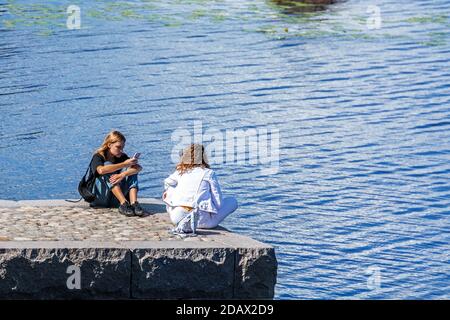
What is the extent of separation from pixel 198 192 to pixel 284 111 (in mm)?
10737

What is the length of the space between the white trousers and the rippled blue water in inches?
56.4

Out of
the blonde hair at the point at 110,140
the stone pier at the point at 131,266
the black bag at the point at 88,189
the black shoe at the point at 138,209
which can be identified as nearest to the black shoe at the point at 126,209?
the black shoe at the point at 138,209

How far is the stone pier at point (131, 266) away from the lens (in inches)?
462

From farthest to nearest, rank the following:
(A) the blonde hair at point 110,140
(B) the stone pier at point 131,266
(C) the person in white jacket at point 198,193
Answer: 1. (A) the blonde hair at point 110,140
2. (C) the person in white jacket at point 198,193
3. (B) the stone pier at point 131,266

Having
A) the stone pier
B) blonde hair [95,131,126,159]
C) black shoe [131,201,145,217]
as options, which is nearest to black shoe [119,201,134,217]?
black shoe [131,201,145,217]

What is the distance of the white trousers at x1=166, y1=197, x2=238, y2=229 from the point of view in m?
12.8

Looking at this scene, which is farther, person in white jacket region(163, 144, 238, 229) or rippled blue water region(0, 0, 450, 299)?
rippled blue water region(0, 0, 450, 299)

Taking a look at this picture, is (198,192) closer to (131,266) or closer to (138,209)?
(138,209)

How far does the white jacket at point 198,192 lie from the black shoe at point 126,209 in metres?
0.57

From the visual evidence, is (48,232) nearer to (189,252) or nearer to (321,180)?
(189,252)

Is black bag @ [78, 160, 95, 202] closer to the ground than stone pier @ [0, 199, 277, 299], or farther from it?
farther from it

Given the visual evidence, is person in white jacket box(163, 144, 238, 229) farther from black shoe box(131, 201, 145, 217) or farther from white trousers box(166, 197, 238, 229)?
black shoe box(131, 201, 145, 217)

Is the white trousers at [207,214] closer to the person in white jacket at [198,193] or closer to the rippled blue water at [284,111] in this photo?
the person in white jacket at [198,193]
